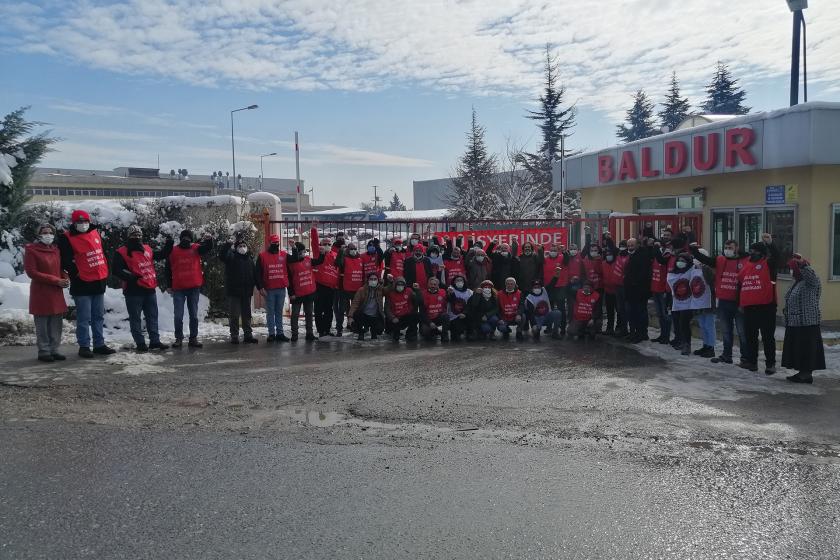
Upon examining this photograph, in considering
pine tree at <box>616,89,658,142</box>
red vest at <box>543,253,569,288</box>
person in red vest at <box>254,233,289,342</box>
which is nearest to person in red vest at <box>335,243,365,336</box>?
person in red vest at <box>254,233,289,342</box>

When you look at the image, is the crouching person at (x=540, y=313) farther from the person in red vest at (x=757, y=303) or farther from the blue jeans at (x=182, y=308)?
the blue jeans at (x=182, y=308)

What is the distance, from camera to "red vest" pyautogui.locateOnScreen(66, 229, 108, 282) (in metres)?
9.80

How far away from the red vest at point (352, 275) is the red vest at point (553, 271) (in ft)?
10.9

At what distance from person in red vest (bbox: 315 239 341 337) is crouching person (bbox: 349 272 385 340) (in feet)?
1.43

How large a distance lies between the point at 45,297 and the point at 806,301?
32.9ft

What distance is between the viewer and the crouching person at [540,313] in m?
12.0

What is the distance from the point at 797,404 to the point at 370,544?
18.6ft

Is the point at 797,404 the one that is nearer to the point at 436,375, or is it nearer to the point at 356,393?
the point at 436,375

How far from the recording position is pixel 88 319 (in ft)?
32.0

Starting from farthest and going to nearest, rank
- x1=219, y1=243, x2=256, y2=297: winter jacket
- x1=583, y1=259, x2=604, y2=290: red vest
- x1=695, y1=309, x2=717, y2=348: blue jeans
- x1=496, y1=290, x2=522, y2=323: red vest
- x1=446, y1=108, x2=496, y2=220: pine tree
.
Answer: x1=446, y1=108, x2=496, y2=220: pine tree < x1=583, y1=259, x2=604, y2=290: red vest < x1=496, y1=290, x2=522, y2=323: red vest < x1=219, y1=243, x2=256, y2=297: winter jacket < x1=695, y1=309, x2=717, y2=348: blue jeans

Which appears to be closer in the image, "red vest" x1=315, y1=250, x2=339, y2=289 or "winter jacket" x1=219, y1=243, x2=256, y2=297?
"winter jacket" x1=219, y1=243, x2=256, y2=297

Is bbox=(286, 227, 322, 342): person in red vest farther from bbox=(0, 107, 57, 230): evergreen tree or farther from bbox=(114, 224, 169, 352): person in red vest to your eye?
bbox=(0, 107, 57, 230): evergreen tree

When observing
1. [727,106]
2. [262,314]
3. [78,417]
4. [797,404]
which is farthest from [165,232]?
[727,106]

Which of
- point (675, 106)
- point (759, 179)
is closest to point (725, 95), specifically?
point (675, 106)
